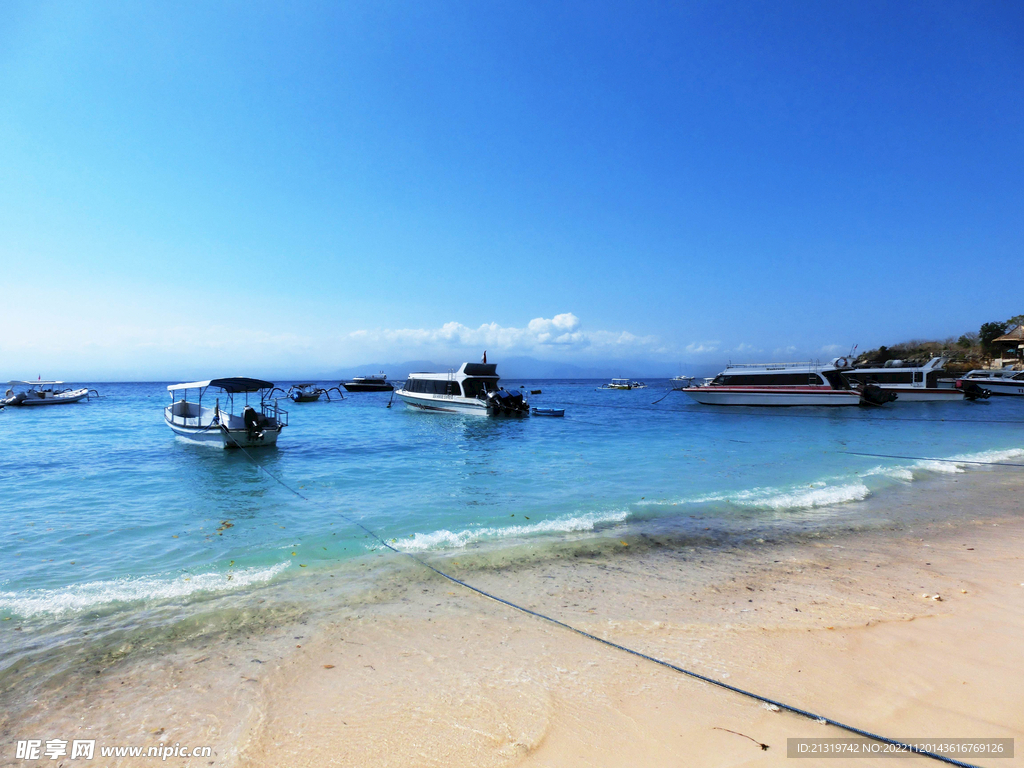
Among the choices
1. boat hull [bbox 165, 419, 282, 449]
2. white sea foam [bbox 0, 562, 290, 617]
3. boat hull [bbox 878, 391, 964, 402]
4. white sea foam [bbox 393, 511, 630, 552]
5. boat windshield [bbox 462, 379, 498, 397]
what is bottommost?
white sea foam [bbox 393, 511, 630, 552]

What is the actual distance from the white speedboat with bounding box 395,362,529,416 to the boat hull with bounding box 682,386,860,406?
56.6 feet

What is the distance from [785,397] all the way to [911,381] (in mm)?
16169

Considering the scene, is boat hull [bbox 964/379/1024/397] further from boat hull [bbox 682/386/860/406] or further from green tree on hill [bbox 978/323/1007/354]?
green tree on hill [bbox 978/323/1007/354]

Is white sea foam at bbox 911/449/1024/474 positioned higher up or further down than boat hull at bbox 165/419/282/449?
further down

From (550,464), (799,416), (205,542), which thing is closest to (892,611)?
(205,542)

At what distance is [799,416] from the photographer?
34.1m

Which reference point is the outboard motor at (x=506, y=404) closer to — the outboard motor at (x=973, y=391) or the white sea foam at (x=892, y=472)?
the white sea foam at (x=892, y=472)

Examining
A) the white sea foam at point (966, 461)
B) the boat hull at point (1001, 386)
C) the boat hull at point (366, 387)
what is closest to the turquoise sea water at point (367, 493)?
the white sea foam at point (966, 461)

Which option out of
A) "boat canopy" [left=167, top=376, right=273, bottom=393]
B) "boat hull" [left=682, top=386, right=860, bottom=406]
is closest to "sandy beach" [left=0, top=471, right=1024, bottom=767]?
"boat canopy" [left=167, top=376, right=273, bottom=393]

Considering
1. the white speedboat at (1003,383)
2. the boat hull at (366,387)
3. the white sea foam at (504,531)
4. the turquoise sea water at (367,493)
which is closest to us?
the turquoise sea water at (367,493)

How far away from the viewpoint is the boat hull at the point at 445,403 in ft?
116

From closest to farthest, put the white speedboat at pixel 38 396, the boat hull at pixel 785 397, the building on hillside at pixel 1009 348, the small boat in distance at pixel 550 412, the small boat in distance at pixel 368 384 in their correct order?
the small boat in distance at pixel 550 412
the boat hull at pixel 785 397
the white speedboat at pixel 38 396
the building on hillside at pixel 1009 348
the small boat in distance at pixel 368 384

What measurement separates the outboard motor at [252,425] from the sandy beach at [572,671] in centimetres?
1441

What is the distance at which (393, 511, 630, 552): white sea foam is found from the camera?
8.74m
